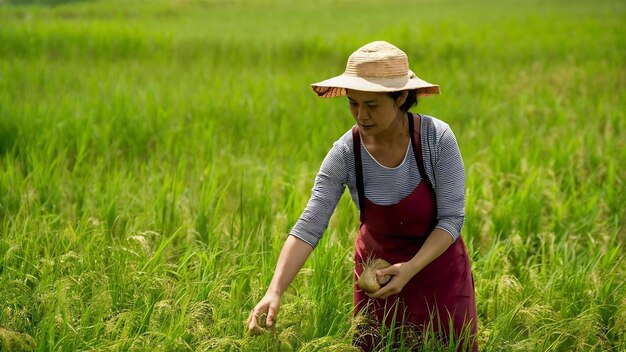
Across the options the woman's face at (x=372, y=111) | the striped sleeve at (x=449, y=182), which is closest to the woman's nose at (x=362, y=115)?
the woman's face at (x=372, y=111)

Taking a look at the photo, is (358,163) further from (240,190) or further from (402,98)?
(240,190)

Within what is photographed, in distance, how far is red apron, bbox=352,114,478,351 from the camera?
220cm

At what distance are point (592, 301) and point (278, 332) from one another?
1.17m

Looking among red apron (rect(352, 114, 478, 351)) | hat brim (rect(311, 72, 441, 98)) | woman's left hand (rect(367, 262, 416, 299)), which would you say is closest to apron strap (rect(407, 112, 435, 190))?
red apron (rect(352, 114, 478, 351))

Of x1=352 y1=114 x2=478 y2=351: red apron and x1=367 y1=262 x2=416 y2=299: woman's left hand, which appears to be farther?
x1=352 y1=114 x2=478 y2=351: red apron

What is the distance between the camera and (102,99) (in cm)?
565

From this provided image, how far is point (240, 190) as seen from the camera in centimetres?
349

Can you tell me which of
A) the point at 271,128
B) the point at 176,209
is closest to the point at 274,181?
the point at 176,209

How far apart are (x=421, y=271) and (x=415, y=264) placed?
162mm

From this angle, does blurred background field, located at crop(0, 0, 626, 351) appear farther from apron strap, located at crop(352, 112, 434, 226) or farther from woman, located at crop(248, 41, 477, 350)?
apron strap, located at crop(352, 112, 434, 226)

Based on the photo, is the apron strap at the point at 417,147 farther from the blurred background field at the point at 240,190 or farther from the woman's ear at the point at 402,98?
the blurred background field at the point at 240,190

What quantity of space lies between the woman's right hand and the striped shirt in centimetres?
20

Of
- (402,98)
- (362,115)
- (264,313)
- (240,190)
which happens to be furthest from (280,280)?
(240,190)

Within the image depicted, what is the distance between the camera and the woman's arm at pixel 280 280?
202 cm
